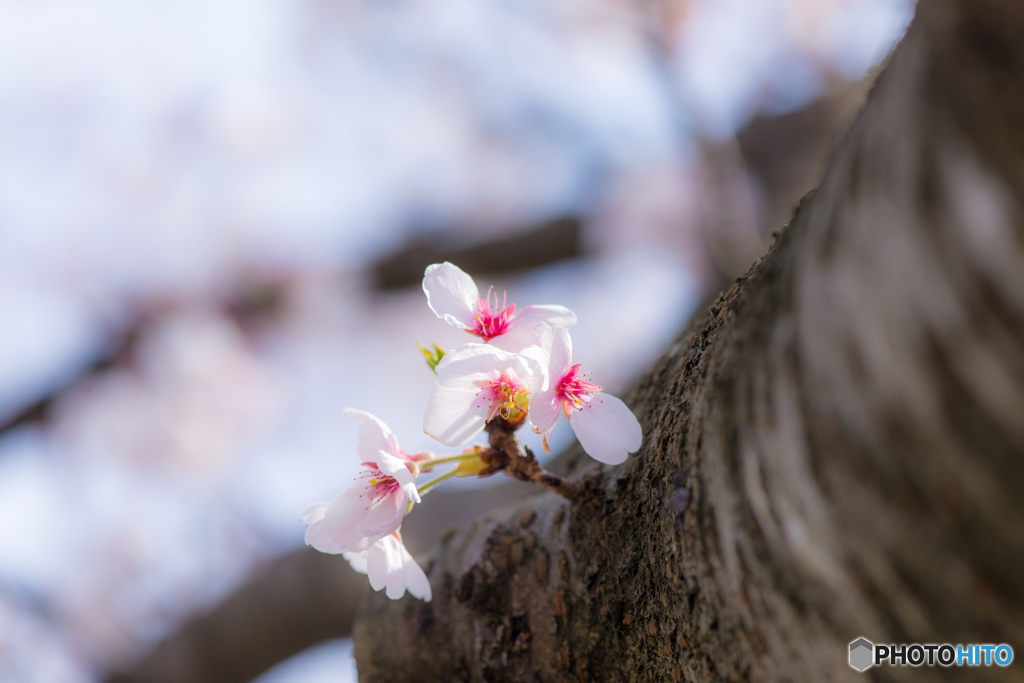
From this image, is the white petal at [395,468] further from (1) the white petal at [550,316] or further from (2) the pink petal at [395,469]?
(1) the white petal at [550,316]

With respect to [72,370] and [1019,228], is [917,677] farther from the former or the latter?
[72,370]

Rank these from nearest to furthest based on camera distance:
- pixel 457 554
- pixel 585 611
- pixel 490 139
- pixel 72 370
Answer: pixel 585 611, pixel 457 554, pixel 72 370, pixel 490 139

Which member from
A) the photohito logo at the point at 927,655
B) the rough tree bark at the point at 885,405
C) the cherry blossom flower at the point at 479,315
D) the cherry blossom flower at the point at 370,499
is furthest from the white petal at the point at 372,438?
the photohito logo at the point at 927,655

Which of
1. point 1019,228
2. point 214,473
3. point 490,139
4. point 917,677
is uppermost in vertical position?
point 490,139

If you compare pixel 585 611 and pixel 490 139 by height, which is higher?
pixel 490 139

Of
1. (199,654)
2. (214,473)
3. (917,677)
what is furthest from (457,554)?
(214,473)

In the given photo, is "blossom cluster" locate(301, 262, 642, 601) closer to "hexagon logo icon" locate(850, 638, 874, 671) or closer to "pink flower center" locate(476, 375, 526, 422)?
"pink flower center" locate(476, 375, 526, 422)

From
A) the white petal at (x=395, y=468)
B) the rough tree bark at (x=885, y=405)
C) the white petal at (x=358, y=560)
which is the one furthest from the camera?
the white petal at (x=358, y=560)
